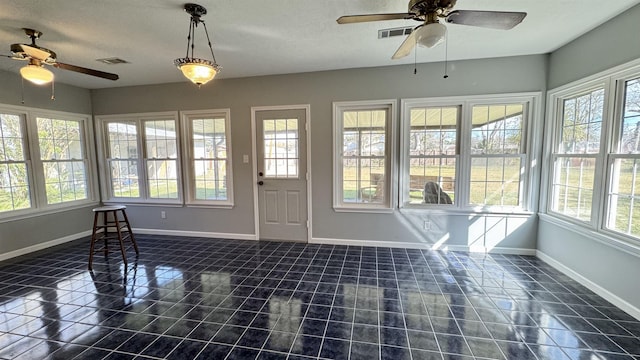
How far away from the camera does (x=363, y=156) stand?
12.7 ft

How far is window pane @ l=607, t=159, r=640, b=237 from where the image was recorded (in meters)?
2.24

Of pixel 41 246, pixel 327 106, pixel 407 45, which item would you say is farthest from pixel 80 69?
pixel 407 45

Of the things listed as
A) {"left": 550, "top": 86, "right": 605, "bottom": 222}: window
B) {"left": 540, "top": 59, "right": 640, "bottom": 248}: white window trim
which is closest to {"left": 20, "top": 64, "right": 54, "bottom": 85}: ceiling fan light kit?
{"left": 540, "top": 59, "right": 640, "bottom": 248}: white window trim

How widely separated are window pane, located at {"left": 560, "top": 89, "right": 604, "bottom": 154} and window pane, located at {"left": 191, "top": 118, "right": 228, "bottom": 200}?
454cm

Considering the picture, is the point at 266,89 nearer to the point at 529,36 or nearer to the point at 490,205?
the point at 529,36

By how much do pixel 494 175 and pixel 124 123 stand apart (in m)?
5.88

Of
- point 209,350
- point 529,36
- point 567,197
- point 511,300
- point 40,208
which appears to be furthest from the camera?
point 40,208

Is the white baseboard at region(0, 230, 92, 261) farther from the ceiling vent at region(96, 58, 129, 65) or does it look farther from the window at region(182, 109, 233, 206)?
the ceiling vent at region(96, 58, 129, 65)

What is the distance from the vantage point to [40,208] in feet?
12.8

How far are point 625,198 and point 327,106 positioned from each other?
3.24m

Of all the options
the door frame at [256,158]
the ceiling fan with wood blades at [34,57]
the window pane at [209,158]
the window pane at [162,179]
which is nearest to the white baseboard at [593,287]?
the door frame at [256,158]

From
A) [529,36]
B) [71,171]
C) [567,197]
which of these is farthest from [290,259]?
[71,171]

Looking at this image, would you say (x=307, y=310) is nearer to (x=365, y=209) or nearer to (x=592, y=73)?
(x=365, y=209)

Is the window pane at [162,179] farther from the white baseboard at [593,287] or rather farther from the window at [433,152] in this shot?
the white baseboard at [593,287]
